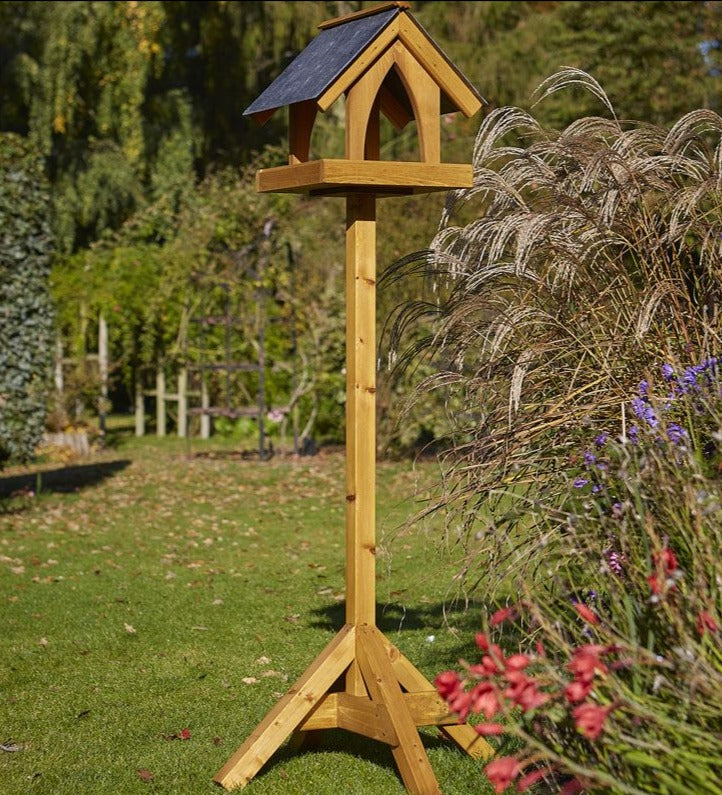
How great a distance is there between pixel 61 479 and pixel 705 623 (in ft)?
31.7

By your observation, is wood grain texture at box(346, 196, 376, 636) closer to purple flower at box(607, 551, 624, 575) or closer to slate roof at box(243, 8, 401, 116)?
slate roof at box(243, 8, 401, 116)

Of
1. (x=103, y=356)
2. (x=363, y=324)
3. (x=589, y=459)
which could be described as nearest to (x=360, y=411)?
(x=363, y=324)

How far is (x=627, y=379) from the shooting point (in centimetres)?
381

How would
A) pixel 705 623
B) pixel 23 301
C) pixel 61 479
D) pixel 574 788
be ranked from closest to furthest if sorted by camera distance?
pixel 705 623
pixel 574 788
pixel 61 479
pixel 23 301

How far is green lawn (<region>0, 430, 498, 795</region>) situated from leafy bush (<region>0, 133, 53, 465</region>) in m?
1.17

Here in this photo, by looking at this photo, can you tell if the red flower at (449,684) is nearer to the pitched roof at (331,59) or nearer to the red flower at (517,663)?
the red flower at (517,663)

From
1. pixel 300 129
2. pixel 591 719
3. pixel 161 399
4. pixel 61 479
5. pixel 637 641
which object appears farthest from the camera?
pixel 161 399

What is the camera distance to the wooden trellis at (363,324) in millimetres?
3900

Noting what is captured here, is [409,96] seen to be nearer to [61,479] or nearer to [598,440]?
[598,440]

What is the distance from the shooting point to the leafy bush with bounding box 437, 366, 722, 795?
243 cm

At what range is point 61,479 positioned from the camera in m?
11.5

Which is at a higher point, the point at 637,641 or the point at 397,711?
the point at 637,641

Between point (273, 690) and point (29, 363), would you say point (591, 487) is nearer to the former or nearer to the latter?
point (273, 690)

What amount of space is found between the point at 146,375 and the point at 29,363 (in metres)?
4.78
